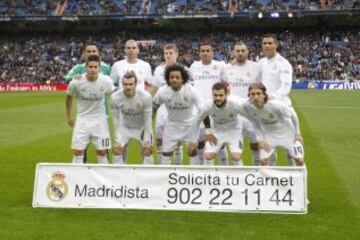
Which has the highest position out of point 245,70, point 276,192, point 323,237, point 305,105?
point 305,105

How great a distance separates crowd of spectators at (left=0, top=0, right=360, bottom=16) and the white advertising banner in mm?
50161

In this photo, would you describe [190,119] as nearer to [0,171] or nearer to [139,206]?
[139,206]

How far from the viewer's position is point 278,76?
9.59 metres

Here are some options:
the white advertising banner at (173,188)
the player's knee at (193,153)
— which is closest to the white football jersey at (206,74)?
the player's knee at (193,153)

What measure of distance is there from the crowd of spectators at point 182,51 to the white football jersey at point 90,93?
40264 millimetres

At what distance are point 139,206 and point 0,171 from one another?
452 cm

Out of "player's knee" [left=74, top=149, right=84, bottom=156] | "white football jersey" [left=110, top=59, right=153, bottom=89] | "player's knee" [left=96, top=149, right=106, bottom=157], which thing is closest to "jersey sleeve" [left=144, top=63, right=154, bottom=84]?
"white football jersey" [left=110, top=59, right=153, bottom=89]

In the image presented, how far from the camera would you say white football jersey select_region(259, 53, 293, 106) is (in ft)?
30.8

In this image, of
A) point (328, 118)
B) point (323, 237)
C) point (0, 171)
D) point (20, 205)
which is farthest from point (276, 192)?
point (328, 118)

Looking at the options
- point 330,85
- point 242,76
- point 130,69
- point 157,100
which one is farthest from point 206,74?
point 330,85

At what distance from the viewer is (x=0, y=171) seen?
11.4 m

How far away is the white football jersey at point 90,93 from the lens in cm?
939

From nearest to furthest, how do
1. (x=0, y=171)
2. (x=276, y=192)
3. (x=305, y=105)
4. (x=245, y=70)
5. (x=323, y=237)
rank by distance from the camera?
(x=323, y=237) → (x=276, y=192) → (x=245, y=70) → (x=0, y=171) → (x=305, y=105)

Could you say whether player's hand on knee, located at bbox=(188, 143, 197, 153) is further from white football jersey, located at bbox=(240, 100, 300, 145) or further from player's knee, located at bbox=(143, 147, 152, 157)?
white football jersey, located at bbox=(240, 100, 300, 145)
